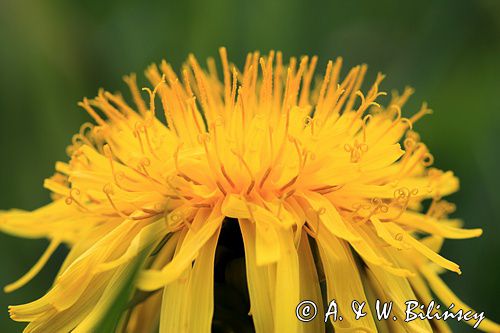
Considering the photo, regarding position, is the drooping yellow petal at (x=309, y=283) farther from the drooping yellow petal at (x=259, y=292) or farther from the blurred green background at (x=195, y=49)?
A: the blurred green background at (x=195, y=49)

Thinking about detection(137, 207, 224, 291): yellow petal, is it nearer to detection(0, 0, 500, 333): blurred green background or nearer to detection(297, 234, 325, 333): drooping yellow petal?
detection(297, 234, 325, 333): drooping yellow petal

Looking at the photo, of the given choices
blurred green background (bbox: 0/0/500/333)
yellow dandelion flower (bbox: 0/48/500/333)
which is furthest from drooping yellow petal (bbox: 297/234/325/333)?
blurred green background (bbox: 0/0/500/333)

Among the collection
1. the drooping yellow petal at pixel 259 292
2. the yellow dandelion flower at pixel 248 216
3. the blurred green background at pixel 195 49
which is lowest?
the drooping yellow petal at pixel 259 292

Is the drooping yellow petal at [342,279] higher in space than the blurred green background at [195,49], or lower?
lower

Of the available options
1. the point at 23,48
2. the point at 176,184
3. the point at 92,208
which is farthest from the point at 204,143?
the point at 23,48

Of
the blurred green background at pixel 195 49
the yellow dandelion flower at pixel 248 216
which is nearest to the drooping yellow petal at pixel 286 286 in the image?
the yellow dandelion flower at pixel 248 216

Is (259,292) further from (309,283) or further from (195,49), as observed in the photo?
(195,49)

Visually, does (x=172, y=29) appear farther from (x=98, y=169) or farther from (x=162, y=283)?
(x=162, y=283)
